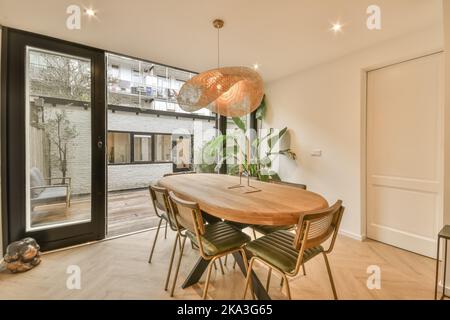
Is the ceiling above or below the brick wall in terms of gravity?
above

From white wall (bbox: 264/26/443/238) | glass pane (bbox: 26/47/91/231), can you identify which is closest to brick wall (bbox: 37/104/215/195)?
glass pane (bbox: 26/47/91/231)

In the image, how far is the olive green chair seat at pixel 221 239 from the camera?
1.49 m

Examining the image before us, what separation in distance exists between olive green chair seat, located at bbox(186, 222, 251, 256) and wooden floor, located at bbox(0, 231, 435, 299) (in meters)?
0.50

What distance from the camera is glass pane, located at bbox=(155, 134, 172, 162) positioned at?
21.5ft

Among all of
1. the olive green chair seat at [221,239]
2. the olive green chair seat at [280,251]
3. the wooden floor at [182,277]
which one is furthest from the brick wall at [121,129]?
the olive green chair seat at [280,251]

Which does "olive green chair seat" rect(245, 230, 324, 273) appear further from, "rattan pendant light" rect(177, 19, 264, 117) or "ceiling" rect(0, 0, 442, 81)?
"ceiling" rect(0, 0, 442, 81)

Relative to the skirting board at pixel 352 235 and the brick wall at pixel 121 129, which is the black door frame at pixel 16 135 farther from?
the skirting board at pixel 352 235

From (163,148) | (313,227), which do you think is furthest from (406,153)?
(163,148)

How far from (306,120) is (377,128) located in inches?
37.4

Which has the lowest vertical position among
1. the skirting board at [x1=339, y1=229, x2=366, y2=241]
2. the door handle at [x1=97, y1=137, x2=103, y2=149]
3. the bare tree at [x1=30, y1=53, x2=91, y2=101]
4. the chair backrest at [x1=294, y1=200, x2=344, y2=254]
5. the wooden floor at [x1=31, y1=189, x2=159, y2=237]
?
the skirting board at [x1=339, y1=229, x2=366, y2=241]

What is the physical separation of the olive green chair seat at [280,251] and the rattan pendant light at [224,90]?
1.27 meters
